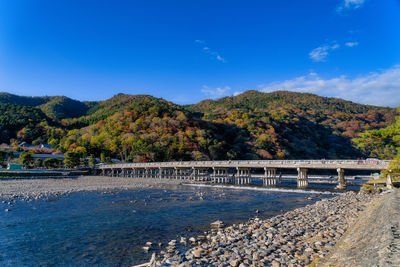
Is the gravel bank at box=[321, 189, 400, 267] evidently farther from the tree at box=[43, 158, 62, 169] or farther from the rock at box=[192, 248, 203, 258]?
the tree at box=[43, 158, 62, 169]

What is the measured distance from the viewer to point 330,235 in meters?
10.6

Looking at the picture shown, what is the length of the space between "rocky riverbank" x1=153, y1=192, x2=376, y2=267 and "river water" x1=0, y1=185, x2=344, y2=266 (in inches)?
64.7

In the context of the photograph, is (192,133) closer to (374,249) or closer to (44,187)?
(44,187)

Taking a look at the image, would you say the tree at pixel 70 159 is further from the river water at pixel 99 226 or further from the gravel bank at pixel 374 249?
the gravel bank at pixel 374 249

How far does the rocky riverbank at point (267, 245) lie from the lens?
8.13m

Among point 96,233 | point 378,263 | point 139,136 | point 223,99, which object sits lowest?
point 96,233

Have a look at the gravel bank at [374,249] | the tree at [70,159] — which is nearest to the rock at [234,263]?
the gravel bank at [374,249]

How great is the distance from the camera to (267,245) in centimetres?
965

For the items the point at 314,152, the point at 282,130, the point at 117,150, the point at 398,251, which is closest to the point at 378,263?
the point at 398,251

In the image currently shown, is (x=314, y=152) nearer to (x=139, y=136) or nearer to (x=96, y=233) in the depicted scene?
(x=139, y=136)

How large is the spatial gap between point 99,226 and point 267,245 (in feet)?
32.1

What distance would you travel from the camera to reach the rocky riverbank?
8.13 m

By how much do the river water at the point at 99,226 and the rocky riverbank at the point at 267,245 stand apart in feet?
5.39

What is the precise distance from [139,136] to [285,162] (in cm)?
5173
